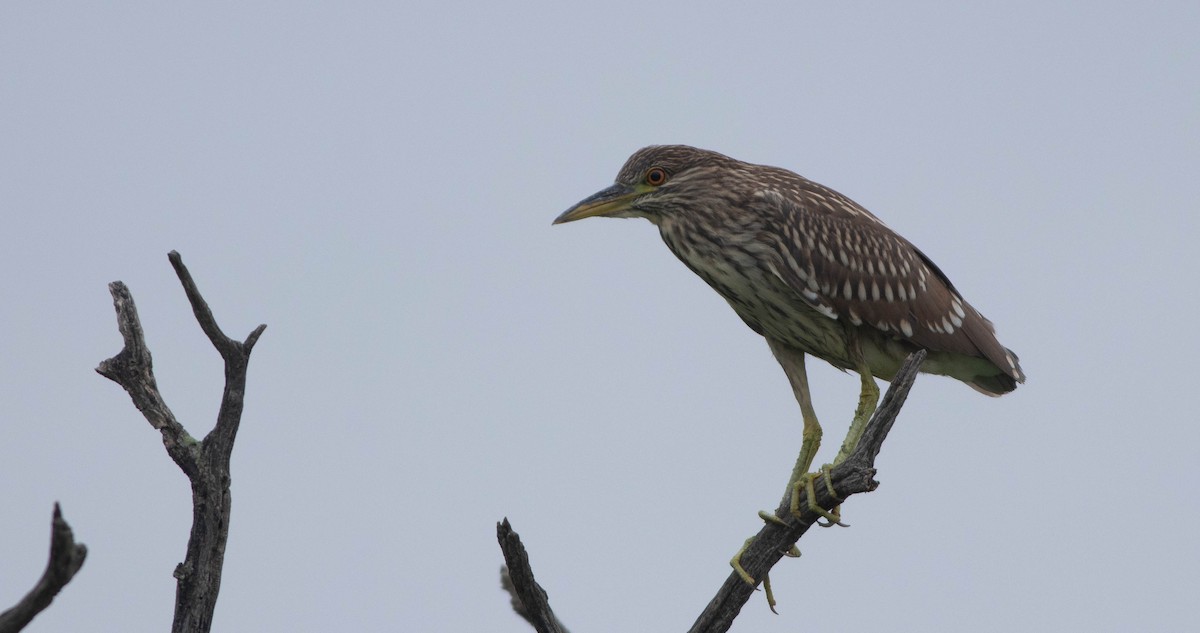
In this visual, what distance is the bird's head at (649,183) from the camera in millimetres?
6445

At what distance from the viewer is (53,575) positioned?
309 cm

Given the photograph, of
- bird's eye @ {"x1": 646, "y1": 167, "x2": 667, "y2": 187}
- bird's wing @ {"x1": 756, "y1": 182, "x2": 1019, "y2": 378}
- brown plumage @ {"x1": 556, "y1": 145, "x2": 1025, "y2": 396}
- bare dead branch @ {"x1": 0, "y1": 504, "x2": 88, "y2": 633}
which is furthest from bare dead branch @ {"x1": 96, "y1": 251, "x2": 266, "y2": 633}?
bird's wing @ {"x1": 756, "y1": 182, "x2": 1019, "y2": 378}

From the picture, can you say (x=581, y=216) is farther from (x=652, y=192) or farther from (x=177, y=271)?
(x=177, y=271)

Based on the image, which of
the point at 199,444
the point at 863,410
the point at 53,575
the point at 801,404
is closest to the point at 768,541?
the point at 863,410

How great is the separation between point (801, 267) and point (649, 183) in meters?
1.00

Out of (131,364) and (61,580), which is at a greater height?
(131,364)

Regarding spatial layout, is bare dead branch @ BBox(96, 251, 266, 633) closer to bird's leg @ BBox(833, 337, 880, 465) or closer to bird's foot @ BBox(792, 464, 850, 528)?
bird's foot @ BBox(792, 464, 850, 528)

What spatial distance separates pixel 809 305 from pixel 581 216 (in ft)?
4.37

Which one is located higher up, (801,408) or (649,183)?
(649,183)

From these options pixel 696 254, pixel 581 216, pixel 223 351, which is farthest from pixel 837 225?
pixel 223 351

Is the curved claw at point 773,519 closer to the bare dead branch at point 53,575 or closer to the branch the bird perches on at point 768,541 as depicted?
the branch the bird perches on at point 768,541

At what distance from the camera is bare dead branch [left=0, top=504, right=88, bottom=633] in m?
2.99

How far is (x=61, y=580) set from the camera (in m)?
3.12

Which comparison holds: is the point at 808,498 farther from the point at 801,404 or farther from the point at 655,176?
the point at 655,176
